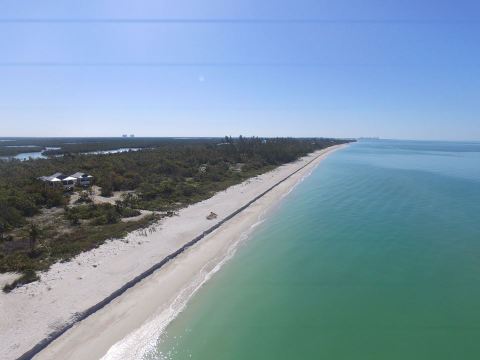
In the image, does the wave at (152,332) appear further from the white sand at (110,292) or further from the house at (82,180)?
the house at (82,180)

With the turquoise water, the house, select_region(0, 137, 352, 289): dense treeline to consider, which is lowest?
the turquoise water

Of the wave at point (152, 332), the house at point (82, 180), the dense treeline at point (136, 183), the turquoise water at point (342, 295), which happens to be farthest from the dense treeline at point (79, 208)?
the turquoise water at point (342, 295)

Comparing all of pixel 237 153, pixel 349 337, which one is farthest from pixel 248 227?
pixel 237 153

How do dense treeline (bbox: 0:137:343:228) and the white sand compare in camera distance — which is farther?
dense treeline (bbox: 0:137:343:228)

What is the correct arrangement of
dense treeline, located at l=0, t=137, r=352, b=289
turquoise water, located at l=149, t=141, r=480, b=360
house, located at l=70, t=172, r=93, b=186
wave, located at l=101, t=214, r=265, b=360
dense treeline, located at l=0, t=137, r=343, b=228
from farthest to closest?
house, located at l=70, t=172, r=93, b=186
dense treeline, located at l=0, t=137, r=343, b=228
dense treeline, located at l=0, t=137, r=352, b=289
turquoise water, located at l=149, t=141, r=480, b=360
wave, located at l=101, t=214, r=265, b=360

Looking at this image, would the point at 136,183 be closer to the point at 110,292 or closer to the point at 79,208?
the point at 79,208

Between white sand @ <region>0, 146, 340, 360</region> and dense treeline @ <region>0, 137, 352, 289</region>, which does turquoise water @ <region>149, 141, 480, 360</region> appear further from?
dense treeline @ <region>0, 137, 352, 289</region>

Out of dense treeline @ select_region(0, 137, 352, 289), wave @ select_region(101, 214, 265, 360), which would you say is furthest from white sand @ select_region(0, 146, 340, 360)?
dense treeline @ select_region(0, 137, 352, 289)
